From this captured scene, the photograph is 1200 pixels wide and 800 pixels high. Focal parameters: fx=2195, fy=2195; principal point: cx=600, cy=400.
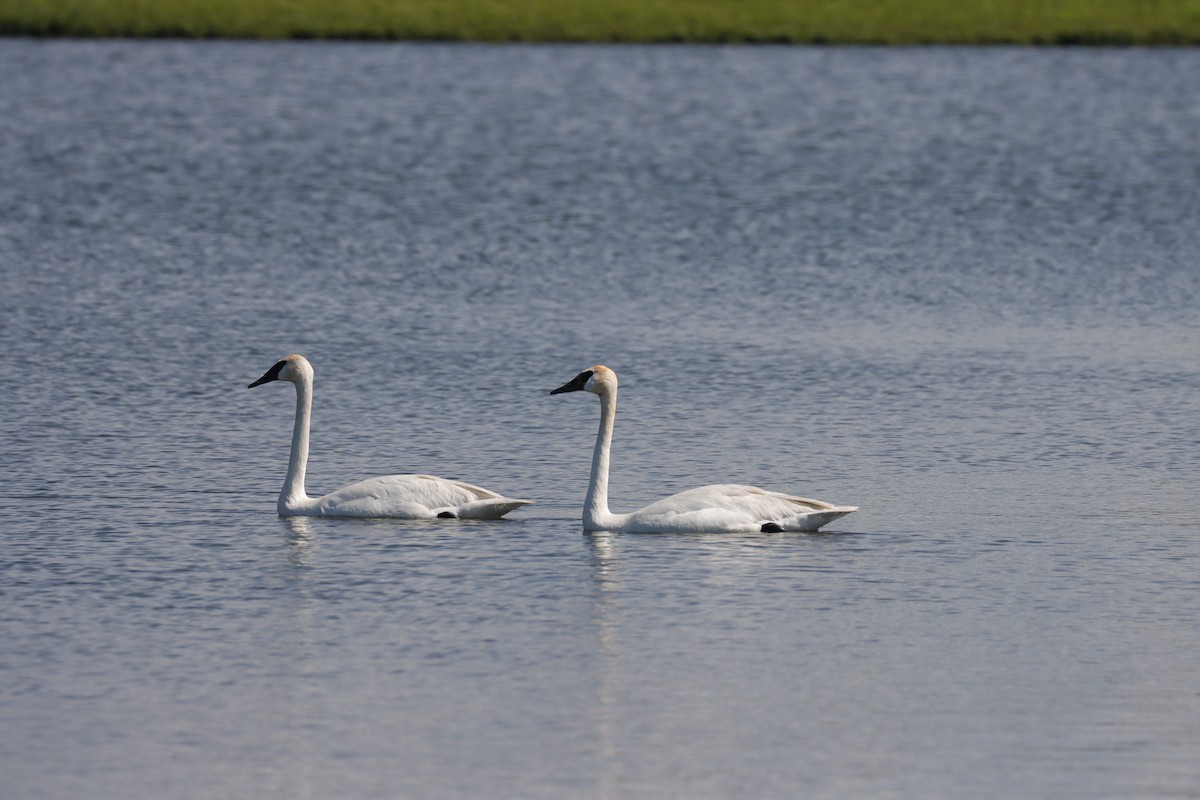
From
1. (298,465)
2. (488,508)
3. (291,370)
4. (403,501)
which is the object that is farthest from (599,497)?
(291,370)

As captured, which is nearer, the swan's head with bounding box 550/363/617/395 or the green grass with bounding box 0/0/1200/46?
the swan's head with bounding box 550/363/617/395

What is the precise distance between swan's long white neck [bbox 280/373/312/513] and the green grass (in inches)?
1646

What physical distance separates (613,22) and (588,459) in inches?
1632

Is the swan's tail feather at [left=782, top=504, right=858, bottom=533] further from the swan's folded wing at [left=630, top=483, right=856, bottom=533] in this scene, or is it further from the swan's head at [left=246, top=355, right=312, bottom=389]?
the swan's head at [left=246, top=355, right=312, bottom=389]

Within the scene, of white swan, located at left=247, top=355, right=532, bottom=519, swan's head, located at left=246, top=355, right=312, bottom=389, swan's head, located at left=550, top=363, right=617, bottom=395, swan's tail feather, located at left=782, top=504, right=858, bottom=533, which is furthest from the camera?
swan's head, located at left=246, top=355, right=312, bottom=389

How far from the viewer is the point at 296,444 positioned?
16.7 meters

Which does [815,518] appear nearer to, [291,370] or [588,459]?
[588,459]

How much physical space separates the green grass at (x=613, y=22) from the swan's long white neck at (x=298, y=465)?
41808 millimetres

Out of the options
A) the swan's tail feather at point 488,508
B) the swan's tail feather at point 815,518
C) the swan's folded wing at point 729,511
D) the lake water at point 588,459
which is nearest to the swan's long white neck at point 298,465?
the lake water at point 588,459

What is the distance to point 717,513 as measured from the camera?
1552cm

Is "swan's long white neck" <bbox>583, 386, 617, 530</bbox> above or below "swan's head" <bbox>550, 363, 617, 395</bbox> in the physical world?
below

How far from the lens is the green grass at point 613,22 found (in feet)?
189

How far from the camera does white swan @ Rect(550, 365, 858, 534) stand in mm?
15516

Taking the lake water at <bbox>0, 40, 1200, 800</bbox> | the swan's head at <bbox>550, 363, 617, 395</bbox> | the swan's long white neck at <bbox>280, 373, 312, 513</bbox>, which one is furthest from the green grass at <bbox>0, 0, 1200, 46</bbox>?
the swan's head at <bbox>550, 363, 617, 395</bbox>
